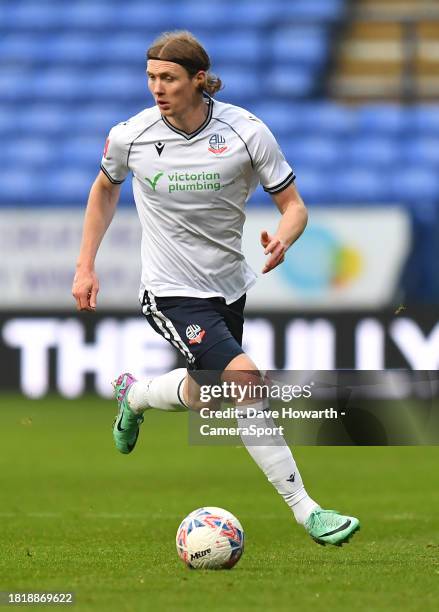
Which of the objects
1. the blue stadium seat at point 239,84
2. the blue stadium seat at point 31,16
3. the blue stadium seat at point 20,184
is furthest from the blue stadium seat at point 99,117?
the blue stadium seat at point 31,16

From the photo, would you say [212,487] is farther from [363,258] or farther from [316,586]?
[363,258]

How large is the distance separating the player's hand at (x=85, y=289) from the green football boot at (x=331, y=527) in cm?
127

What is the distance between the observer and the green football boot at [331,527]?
18.3 feet

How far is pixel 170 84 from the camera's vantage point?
232 inches

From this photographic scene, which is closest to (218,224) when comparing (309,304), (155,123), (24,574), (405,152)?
(155,123)

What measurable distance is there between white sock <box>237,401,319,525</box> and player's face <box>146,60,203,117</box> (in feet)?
4.08

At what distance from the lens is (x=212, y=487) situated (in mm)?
8859

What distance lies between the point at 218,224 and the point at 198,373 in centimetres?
63

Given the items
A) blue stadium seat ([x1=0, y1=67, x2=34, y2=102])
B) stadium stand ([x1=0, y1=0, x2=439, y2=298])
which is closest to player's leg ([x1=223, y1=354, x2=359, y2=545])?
stadium stand ([x1=0, y1=0, x2=439, y2=298])

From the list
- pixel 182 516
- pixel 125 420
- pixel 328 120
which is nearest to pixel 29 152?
pixel 328 120

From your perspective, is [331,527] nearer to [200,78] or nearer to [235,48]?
[200,78]

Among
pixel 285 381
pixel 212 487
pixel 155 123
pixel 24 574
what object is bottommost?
pixel 212 487

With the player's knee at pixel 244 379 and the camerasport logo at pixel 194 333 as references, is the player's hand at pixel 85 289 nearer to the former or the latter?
the camerasport logo at pixel 194 333

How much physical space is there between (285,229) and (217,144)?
47 cm
